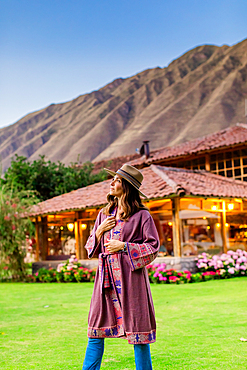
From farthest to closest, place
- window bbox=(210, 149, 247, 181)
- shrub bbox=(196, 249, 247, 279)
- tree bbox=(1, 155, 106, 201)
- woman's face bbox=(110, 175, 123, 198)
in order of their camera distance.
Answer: tree bbox=(1, 155, 106, 201) < window bbox=(210, 149, 247, 181) < shrub bbox=(196, 249, 247, 279) < woman's face bbox=(110, 175, 123, 198)

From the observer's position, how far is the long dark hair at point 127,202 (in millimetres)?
3213

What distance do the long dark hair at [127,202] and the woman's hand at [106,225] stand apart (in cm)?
8

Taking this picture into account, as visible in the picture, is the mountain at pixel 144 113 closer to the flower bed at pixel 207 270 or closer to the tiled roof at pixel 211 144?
the tiled roof at pixel 211 144

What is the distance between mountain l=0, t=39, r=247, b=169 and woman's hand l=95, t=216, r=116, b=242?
226ft

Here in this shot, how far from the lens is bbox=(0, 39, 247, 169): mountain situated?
258 feet

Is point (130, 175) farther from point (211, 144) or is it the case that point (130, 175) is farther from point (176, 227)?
point (211, 144)

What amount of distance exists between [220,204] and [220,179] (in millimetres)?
2422

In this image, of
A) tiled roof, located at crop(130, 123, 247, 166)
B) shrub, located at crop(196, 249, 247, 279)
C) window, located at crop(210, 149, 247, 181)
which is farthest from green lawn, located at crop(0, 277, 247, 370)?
tiled roof, located at crop(130, 123, 247, 166)

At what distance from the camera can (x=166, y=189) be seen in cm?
1253

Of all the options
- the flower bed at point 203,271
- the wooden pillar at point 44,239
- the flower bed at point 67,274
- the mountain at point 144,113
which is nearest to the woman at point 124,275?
the flower bed at point 203,271

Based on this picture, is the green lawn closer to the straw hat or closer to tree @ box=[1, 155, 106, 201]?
the straw hat

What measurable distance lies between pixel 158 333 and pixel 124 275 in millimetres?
2786

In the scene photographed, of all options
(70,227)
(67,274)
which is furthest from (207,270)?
(70,227)

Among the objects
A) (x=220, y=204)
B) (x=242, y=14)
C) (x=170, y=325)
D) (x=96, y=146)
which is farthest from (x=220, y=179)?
(x=242, y=14)
